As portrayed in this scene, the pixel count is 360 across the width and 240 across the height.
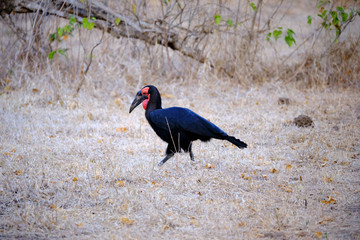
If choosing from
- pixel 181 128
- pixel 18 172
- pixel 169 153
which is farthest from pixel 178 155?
pixel 18 172

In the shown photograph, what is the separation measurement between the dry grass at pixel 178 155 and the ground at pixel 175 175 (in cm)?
2

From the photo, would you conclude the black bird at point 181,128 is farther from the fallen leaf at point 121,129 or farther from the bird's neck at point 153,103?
the fallen leaf at point 121,129

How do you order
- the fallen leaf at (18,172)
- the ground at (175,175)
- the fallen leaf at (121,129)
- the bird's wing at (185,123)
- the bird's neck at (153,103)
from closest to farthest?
the ground at (175,175) < the fallen leaf at (18,172) < the bird's wing at (185,123) < the bird's neck at (153,103) < the fallen leaf at (121,129)

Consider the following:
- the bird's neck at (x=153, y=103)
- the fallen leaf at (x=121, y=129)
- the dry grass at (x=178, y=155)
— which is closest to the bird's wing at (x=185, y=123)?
the bird's neck at (x=153, y=103)

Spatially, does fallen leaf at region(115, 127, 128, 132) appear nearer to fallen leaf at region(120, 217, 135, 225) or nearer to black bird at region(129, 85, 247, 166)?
black bird at region(129, 85, 247, 166)

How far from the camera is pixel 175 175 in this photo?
13.9ft

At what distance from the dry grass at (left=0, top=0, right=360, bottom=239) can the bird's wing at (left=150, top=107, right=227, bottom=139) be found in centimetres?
37

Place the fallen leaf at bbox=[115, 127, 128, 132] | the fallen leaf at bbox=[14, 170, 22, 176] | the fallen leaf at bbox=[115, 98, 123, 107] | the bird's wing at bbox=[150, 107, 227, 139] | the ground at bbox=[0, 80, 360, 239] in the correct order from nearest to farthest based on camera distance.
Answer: the ground at bbox=[0, 80, 360, 239]
the fallen leaf at bbox=[14, 170, 22, 176]
the bird's wing at bbox=[150, 107, 227, 139]
the fallen leaf at bbox=[115, 127, 128, 132]
the fallen leaf at bbox=[115, 98, 123, 107]

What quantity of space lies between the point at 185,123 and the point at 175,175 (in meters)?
0.53

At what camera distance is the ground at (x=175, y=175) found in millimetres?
3104

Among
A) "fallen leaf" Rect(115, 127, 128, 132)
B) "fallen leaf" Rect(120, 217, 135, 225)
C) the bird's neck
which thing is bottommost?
"fallen leaf" Rect(115, 127, 128, 132)

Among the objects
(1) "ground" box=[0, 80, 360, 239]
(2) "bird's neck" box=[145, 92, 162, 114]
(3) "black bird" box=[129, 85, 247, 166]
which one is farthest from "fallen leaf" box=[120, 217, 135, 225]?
(2) "bird's neck" box=[145, 92, 162, 114]

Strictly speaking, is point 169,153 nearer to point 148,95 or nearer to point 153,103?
point 153,103

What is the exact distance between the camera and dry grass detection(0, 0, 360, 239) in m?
3.17
